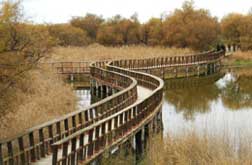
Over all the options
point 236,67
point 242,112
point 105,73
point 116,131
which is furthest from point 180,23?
point 116,131

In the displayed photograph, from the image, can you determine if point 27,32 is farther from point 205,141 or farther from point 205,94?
point 205,94

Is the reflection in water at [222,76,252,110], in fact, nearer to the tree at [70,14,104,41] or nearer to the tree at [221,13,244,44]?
the tree at [221,13,244,44]

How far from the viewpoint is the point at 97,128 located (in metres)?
9.57

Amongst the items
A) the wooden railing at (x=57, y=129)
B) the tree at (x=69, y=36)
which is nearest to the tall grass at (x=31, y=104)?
the wooden railing at (x=57, y=129)

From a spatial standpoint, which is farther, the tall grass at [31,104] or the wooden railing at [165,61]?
the wooden railing at [165,61]

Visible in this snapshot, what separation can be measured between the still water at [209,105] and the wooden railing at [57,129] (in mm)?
1971

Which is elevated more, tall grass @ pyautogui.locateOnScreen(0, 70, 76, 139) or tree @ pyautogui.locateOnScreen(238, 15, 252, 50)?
tree @ pyautogui.locateOnScreen(238, 15, 252, 50)

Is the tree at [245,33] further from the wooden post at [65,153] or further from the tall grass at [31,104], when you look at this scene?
the wooden post at [65,153]

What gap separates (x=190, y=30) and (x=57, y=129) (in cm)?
3626

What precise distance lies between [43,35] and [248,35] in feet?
142

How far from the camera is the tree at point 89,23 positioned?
213 ft

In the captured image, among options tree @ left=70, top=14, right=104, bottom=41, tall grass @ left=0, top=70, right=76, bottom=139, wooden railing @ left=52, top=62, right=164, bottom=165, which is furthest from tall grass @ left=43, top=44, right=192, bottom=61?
tree @ left=70, top=14, right=104, bottom=41

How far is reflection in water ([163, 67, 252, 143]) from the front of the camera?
1364 centimetres

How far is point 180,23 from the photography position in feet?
151
